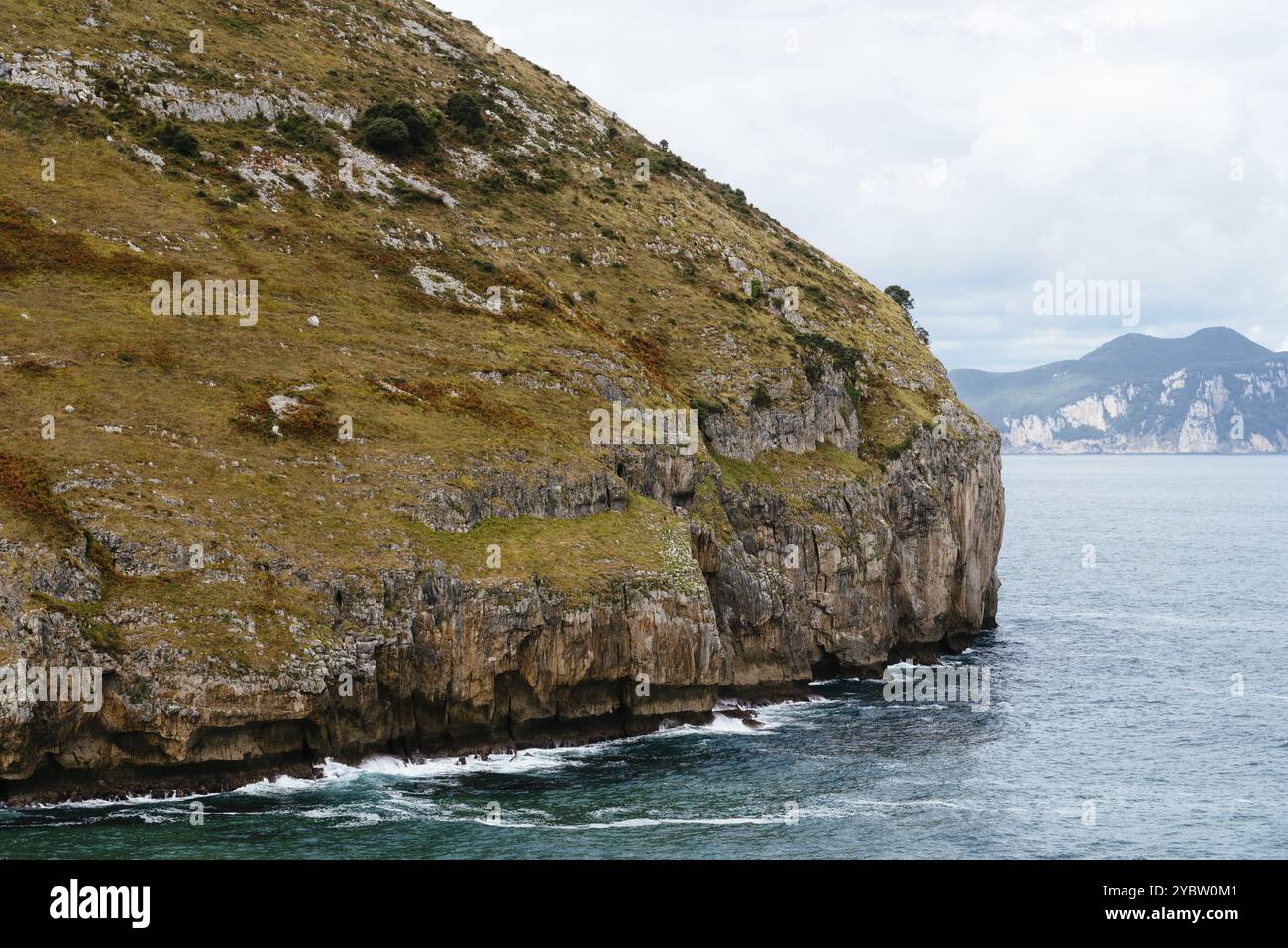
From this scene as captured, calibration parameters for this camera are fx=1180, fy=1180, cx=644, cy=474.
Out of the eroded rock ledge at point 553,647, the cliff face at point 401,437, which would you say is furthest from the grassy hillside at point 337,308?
the eroded rock ledge at point 553,647

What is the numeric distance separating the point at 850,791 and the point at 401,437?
3318 cm

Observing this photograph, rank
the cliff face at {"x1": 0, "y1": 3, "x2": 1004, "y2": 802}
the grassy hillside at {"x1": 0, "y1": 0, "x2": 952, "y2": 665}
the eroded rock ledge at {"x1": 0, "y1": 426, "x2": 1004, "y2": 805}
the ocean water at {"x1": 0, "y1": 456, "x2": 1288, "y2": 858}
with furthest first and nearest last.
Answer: the grassy hillside at {"x1": 0, "y1": 0, "x2": 952, "y2": 665}, the cliff face at {"x1": 0, "y1": 3, "x2": 1004, "y2": 802}, the eroded rock ledge at {"x1": 0, "y1": 426, "x2": 1004, "y2": 805}, the ocean water at {"x1": 0, "y1": 456, "x2": 1288, "y2": 858}

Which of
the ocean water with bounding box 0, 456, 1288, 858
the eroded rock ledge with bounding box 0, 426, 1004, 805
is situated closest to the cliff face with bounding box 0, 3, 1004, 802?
the eroded rock ledge with bounding box 0, 426, 1004, 805

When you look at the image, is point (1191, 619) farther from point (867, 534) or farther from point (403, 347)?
point (403, 347)

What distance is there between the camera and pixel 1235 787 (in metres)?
60.6

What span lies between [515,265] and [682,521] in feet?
102

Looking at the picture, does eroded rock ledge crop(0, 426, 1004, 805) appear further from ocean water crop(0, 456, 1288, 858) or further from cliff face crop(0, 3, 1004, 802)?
ocean water crop(0, 456, 1288, 858)

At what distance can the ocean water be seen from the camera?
1982 inches

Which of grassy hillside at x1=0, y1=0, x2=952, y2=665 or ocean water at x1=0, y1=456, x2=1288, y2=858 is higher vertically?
grassy hillside at x1=0, y1=0, x2=952, y2=665

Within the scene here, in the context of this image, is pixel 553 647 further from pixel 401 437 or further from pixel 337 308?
pixel 337 308

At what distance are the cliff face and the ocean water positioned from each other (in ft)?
12.5

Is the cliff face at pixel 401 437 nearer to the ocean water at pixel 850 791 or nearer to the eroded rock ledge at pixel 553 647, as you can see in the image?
the eroded rock ledge at pixel 553 647

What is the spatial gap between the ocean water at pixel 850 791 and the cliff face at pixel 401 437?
3823 mm

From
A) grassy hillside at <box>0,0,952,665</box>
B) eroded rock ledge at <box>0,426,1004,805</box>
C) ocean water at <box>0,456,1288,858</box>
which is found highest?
grassy hillside at <box>0,0,952,665</box>
